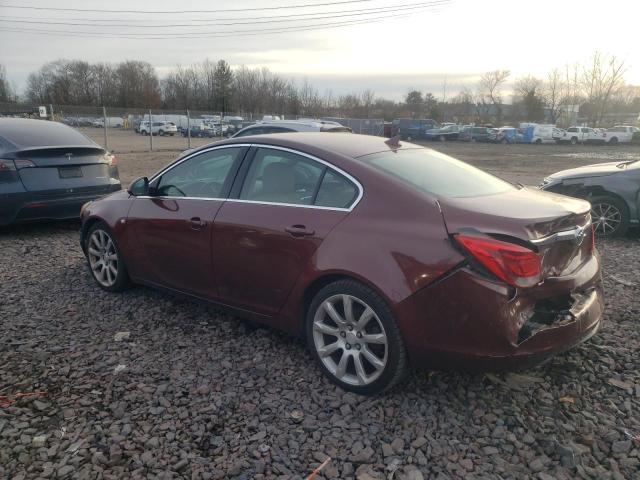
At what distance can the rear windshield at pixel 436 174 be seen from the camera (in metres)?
3.24

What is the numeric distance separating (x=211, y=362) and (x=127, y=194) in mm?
1931

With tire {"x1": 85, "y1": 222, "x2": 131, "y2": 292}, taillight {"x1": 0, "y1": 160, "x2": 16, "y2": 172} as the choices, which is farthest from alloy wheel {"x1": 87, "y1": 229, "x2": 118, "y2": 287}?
taillight {"x1": 0, "y1": 160, "x2": 16, "y2": 172}

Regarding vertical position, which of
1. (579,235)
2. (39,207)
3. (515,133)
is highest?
(579,235)

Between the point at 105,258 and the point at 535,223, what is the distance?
150 inches

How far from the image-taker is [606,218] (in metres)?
7.24

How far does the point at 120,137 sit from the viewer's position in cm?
3478

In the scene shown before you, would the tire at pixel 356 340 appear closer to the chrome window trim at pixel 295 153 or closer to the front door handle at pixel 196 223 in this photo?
the chrome window trim at pixel 295 153

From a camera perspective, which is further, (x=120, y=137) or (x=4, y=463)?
(x=120, y=137)

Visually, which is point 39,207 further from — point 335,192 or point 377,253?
point 377,253

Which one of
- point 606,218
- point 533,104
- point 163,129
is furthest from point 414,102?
point 606,218

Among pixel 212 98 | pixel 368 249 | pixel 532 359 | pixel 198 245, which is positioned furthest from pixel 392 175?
pixel 212 98

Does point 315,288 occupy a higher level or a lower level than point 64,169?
lower

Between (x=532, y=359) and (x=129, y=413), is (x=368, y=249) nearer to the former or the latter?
(x=532, y=359)

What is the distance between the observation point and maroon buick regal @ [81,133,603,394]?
2715 mm
